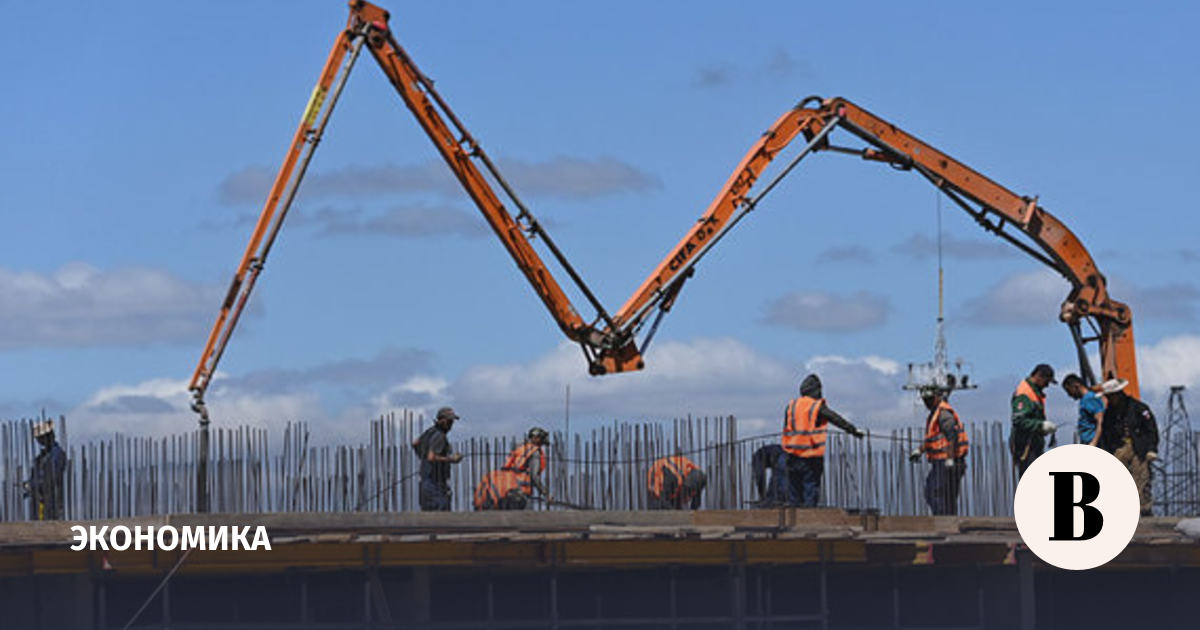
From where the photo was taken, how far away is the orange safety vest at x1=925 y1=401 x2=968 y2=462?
27562 millimetres

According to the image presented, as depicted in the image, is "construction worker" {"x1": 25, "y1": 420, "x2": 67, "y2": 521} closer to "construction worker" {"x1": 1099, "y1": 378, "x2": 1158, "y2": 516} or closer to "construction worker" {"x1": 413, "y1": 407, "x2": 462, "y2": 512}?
"construction worker" {"x1": 413, "y1": 407, "x2": 462, "y2": 512}

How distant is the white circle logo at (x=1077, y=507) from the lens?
26391 mm

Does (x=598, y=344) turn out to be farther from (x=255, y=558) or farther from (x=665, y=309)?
(x=255, y=558)

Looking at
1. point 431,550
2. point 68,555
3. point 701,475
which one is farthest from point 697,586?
point 68,555

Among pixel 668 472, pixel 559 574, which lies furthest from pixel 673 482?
pixel 559 574

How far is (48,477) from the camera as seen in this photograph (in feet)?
87.4

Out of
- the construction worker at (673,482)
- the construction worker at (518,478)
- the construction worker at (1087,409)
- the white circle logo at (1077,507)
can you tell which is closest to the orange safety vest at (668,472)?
the construction worker at (673,482)

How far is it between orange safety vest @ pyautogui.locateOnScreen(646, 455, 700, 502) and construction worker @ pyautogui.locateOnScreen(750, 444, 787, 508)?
0.75 meters

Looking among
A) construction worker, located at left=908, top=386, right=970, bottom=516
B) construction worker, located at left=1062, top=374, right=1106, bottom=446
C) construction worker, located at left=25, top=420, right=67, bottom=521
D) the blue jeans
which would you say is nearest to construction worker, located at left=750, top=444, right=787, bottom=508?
the blue jeans

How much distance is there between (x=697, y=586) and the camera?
25.9 metres

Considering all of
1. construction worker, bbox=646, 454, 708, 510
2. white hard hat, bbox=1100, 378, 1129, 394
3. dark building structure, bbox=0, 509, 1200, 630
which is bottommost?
dark building structure, bbox=0, 509, 1200, 630

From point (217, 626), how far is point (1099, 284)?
43.4ft

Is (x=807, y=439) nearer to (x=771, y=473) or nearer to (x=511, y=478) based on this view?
(x=771, y=473)

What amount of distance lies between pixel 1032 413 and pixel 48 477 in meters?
11.9
